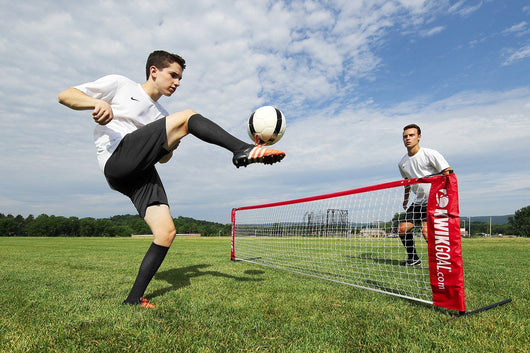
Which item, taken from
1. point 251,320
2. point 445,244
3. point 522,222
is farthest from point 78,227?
point 522,222

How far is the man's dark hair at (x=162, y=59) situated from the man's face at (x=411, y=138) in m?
4.70

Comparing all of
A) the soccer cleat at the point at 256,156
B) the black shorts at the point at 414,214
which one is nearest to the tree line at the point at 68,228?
the black shorts at the point at 414,214

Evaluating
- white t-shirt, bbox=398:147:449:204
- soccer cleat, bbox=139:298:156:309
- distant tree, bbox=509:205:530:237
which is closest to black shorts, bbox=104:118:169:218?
soccer cleat, bbox=139:298:156:309

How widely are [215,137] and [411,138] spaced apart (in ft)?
15.6

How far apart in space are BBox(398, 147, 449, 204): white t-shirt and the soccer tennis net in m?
0.67

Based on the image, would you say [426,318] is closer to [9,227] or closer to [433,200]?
[433,200]

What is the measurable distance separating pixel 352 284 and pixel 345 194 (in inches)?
52.7

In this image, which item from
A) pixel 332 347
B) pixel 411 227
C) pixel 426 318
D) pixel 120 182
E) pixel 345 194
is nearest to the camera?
pixel 332 347

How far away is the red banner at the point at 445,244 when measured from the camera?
2982 millimetres

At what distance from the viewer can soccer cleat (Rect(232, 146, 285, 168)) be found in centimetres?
263

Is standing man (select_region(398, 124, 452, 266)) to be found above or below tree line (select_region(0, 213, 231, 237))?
above

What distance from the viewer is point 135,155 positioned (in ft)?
Answer: 9.55

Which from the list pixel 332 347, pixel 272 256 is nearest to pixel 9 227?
pixel 272 256

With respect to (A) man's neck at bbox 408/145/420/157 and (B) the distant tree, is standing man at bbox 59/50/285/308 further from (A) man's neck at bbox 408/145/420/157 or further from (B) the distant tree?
(B) the distant tree
